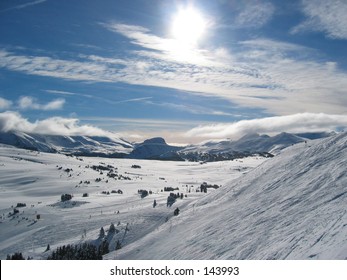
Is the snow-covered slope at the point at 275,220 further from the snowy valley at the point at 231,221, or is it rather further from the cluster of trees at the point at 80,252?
the cluster of trees at the point at 80,252

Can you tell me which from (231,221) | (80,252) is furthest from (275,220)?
(80,252)

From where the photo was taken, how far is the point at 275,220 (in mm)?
12883

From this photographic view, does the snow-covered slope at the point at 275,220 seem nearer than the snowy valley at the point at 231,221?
Yes

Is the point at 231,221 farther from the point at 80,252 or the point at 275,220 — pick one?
the point at 80,252

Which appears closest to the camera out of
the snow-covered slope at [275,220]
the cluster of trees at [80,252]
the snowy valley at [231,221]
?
the snow-covered slope at [275,220]

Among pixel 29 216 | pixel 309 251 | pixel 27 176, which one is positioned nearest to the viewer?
pixel 309 251

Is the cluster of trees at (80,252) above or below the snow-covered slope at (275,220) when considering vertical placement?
below

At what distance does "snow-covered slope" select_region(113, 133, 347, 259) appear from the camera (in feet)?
32.6

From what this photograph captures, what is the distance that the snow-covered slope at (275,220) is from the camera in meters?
9.95

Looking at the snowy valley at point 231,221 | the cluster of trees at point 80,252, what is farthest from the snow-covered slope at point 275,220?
the cluster of trees at point 80,252

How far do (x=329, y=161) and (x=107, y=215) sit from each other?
668 inches
